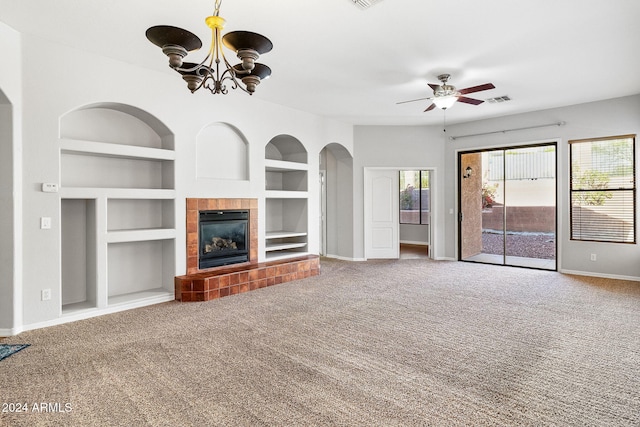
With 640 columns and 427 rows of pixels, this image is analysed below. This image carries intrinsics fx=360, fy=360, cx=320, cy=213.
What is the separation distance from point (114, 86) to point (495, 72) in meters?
4.71

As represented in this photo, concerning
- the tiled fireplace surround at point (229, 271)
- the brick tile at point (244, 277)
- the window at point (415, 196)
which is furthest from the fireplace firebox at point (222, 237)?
the window at point (415, 196)

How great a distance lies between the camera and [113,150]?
13.7 ft

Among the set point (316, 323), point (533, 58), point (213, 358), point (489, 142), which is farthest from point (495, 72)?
point (213, 358)

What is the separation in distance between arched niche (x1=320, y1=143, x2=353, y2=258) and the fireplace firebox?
2867mm

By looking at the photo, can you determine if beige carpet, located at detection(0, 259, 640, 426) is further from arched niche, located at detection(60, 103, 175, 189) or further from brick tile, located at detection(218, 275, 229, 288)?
arched niche, located at detection(60, 103, 175, 189)

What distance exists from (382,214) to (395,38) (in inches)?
186

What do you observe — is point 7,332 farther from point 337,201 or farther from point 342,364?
point 337,201

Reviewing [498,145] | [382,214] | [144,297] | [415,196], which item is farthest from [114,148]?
[415,196]

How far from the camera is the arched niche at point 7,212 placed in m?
3.44

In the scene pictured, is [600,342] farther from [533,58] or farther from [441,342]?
[533,58]

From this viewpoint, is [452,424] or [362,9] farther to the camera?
[362,9]

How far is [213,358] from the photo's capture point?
296 cm

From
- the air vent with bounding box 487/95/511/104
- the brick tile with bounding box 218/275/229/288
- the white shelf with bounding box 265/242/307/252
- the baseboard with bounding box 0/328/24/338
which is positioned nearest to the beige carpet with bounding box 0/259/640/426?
the baseboard with bounding box 0/328/24/338

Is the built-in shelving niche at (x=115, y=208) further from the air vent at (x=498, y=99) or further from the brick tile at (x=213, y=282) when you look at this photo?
the air vent at (x=498, y=99)
